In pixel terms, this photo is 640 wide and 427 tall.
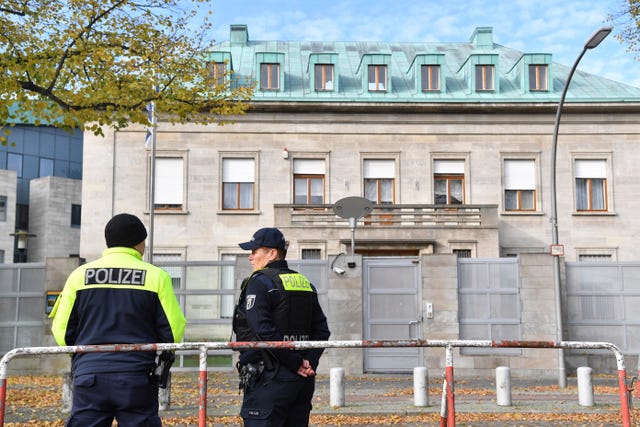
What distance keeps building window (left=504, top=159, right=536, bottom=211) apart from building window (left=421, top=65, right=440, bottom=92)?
4338 mm

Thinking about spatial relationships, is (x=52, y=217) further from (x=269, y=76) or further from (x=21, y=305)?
(x=21, y=305)

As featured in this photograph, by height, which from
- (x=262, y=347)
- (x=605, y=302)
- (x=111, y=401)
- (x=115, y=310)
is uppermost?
(x=115, y=310)

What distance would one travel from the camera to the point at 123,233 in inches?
203

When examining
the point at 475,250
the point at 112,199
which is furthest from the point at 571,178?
the point at 112,199

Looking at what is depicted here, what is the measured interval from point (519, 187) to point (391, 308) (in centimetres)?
1335

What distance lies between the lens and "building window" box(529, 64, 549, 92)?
99.1 ft

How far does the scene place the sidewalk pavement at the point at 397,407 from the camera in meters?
10.5

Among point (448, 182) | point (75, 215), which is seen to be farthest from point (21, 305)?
point (75, 215)

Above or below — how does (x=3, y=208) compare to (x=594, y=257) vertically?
above

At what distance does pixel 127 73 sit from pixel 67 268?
5249 millimetres

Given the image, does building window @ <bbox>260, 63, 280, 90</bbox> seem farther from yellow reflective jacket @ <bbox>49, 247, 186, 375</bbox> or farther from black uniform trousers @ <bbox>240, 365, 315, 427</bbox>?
yellow reflective jacket @ <bbox>49, 247, 186, 375</bbox>

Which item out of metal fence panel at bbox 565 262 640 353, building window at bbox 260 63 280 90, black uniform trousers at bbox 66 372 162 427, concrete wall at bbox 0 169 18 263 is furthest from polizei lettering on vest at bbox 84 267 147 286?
concrete wall at bbox 0 169 18 263

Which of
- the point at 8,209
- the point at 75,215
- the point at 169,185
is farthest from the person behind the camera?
the point at 75,215

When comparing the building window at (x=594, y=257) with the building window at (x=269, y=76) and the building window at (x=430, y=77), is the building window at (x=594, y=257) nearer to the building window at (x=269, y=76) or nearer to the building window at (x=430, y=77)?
the building window at (x=430, y=77)
